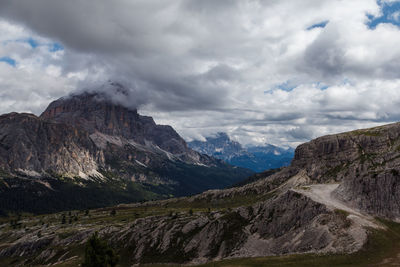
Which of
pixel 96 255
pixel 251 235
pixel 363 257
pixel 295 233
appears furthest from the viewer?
pixel 251 235

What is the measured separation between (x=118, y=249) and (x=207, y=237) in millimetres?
47335

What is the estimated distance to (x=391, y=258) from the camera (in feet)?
212

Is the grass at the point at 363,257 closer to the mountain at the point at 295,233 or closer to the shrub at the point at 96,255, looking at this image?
the mountain at the point at 295,233

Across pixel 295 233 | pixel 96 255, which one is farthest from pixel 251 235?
pixel 96 255

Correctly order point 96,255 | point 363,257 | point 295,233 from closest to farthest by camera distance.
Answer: point 363,257 < point 96,255 < point 295,233

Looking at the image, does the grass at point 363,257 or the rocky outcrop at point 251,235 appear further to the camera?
the rocky outcrop at point 251,235

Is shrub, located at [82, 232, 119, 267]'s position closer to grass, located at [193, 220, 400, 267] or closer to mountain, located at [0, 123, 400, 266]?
grass, located at [193, 220, 400, 267]

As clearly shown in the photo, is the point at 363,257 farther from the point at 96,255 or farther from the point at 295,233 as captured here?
the point at 96,255

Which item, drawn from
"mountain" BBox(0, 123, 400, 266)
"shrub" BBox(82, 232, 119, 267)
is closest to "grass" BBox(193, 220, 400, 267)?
"mountain" BBox(0, 123, 400, 266)

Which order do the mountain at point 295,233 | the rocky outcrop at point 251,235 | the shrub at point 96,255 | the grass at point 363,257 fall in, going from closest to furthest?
the grass at point 363,257 → the mountain at point 295,233 → the shrub at point 96,255 → the rocky outcrop at point 251,235

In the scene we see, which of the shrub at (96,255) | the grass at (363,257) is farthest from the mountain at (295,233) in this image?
the shrub at (96,255)

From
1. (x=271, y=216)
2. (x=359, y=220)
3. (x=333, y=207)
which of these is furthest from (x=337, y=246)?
(x=271, y=216)

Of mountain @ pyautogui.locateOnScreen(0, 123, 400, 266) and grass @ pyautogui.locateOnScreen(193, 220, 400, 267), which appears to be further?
mountain @ pyautogui.locateOnScreen(0, 123, 400, 266)

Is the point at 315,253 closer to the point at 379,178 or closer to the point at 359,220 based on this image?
the point at 359,220
